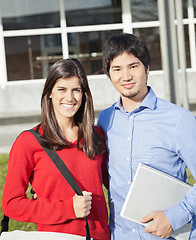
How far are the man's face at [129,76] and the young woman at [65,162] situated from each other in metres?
0.21

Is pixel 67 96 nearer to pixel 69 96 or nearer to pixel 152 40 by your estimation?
pixel 69 96

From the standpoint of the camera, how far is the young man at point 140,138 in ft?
7.28

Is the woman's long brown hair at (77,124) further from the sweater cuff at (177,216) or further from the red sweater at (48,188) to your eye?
the sweater cuff at (177,216)

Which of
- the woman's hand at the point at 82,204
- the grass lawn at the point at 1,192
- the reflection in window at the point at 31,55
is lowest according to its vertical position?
the grass lawn at the point at 1,192

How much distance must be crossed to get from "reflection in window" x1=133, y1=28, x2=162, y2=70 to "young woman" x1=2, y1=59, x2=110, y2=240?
28.9 ft

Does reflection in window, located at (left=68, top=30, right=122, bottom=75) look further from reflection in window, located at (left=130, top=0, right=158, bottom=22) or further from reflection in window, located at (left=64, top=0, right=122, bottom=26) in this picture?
reflection in window, located at (left=130, top=0, right=158, bottom=22)

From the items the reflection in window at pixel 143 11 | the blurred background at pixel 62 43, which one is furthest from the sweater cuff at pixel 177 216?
the reflection in window at pixel 143 11

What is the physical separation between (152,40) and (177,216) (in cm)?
977

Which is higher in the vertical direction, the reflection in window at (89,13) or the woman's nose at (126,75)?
the reflection in window at (89,13)

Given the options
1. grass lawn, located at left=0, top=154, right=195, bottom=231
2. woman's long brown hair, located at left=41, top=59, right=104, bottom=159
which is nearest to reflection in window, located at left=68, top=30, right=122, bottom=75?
grass lawn, located at left=0, top=154, right=195, bottom=231

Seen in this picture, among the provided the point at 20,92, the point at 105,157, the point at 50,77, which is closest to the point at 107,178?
the point at 105,157

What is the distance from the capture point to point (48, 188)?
2316 mm

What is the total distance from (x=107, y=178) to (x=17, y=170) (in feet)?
2.09

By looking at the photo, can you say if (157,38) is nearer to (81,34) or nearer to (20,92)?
(81,34)
